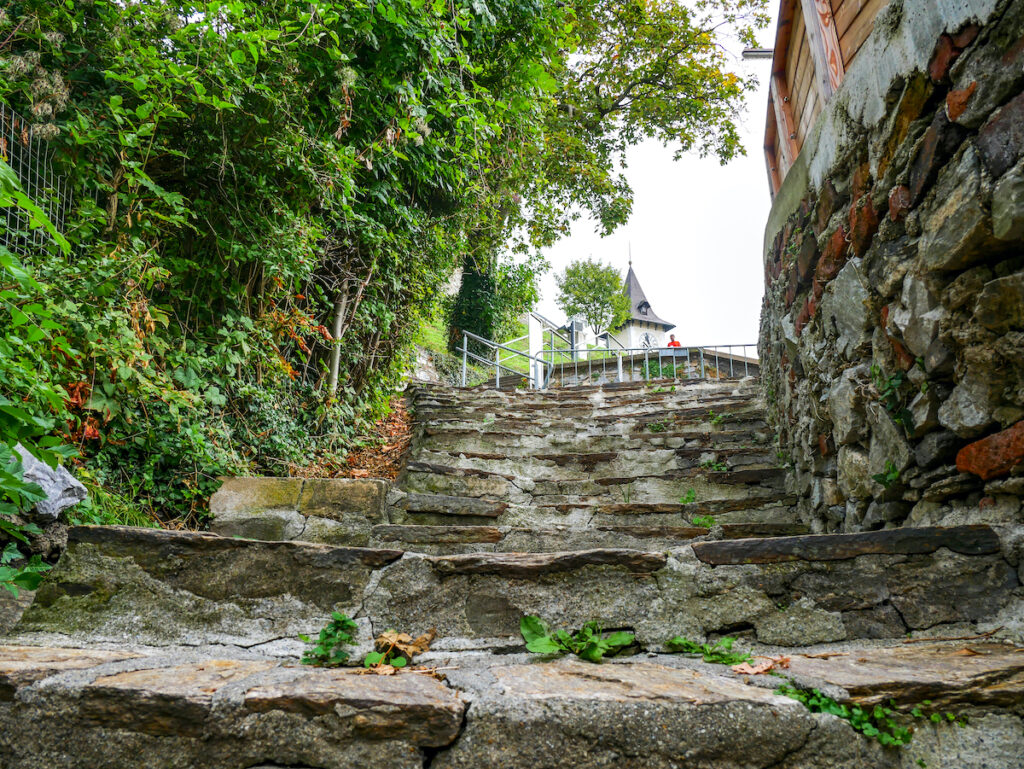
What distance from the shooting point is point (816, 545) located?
4.49 ft

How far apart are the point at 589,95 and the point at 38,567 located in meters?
11.2

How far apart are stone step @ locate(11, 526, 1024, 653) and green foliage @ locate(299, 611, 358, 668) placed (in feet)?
0.23

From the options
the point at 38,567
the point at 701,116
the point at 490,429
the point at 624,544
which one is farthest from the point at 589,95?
the point at 38,567

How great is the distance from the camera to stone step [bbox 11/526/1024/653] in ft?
4.29

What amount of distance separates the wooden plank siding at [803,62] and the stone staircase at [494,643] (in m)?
1.87

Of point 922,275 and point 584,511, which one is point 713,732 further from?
point 584,511

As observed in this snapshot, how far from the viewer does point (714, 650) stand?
4.12 ft

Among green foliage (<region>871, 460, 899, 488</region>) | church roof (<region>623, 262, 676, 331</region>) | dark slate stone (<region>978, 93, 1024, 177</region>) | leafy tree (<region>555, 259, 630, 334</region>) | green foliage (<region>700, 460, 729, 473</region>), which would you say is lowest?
green foliage (<region>700, 460, 729, 473</region>)

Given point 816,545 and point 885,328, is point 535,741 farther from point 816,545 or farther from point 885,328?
point 885,328

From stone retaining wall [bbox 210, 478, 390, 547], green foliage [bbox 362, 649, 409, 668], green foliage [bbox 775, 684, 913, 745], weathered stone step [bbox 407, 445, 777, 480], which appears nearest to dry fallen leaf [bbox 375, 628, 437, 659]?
green foliage [bbox 362, 649, 409, 668]

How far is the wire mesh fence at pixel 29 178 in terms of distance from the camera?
220cm

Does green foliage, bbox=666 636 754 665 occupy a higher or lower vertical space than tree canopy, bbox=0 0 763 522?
lower

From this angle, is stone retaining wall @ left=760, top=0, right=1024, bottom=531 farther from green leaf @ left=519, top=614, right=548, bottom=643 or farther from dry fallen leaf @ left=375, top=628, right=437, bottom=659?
dry fallen leaf @ left=375, top=628, right=437, bottom=659

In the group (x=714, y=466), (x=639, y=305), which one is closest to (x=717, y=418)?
(x=714, y=466)
